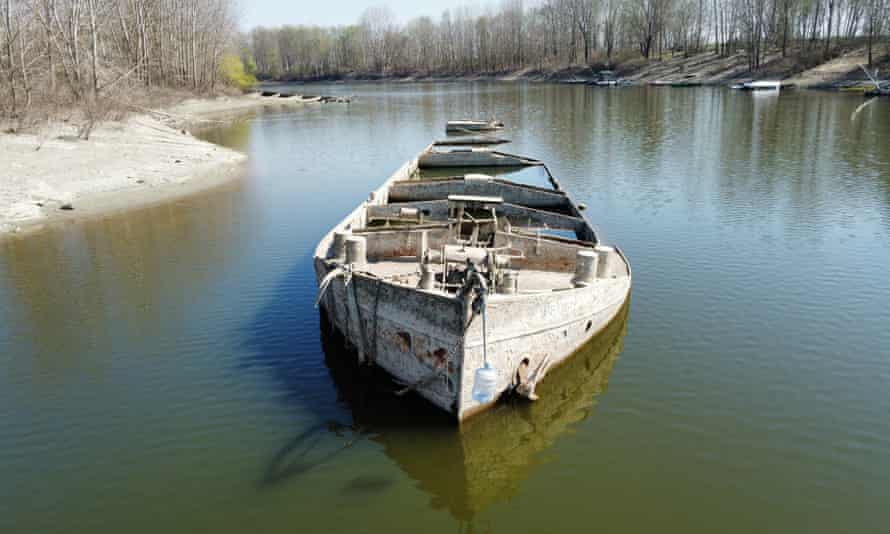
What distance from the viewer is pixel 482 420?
10.6 meters

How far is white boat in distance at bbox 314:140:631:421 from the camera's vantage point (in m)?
10.1

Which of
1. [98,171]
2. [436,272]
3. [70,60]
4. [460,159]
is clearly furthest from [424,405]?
[70,60]

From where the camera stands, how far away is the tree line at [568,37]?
290 feet

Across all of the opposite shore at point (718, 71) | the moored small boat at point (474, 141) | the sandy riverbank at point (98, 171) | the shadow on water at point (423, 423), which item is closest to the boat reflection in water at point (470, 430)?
the shadow on water at point (423, 423)

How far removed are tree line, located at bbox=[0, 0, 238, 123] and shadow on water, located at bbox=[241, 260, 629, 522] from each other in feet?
96.6

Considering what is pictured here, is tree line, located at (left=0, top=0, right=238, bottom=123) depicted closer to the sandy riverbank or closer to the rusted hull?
the sandy riverbank

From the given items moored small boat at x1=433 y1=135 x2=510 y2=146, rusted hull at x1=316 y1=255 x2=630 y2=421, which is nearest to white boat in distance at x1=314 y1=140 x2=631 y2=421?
rusted hull at x1=316 y1=255 x2=630 y2=421

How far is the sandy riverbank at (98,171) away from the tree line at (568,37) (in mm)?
77262

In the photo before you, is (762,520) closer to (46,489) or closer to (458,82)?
(46,489)

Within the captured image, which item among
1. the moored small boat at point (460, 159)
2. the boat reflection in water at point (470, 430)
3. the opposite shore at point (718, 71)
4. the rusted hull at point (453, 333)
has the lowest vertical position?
the boat reflection in water at point (470, 430)

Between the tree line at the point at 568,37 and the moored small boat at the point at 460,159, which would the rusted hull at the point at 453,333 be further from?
the tree line at the point at 568,37

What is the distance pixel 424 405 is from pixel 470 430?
1.03 m

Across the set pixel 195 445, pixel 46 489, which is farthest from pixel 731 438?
pixel 46 489

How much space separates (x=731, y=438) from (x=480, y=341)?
4.41 meters
